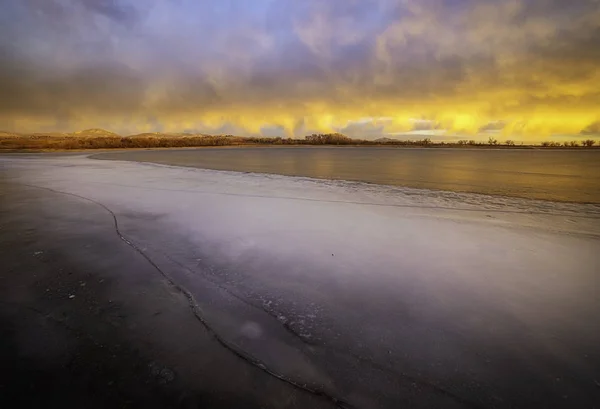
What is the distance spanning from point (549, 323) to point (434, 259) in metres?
1.72

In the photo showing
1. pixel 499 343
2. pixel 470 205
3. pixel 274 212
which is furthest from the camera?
pixel 470 205

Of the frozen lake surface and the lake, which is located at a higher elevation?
the lake

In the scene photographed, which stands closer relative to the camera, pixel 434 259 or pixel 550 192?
pixel 434 259

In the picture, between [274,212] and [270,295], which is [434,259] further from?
[274,212]

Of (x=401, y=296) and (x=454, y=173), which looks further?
(x=454, y=173)

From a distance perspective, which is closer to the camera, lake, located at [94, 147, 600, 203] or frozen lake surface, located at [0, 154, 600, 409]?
frozen lake surface, located at [0, 154, 600, 409]

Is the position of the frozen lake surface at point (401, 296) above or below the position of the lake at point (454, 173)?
below

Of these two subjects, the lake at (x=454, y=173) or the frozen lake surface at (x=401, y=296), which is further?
the lake at (x=454, y=173)

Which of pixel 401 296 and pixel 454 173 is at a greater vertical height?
pixel 454 173

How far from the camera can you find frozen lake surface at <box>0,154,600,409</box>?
7.25 ft

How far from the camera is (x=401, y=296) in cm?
341

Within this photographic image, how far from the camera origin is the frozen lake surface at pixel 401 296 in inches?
87.0

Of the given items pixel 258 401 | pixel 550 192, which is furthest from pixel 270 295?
pixel 550 192

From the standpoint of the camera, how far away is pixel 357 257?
458 centimetres
